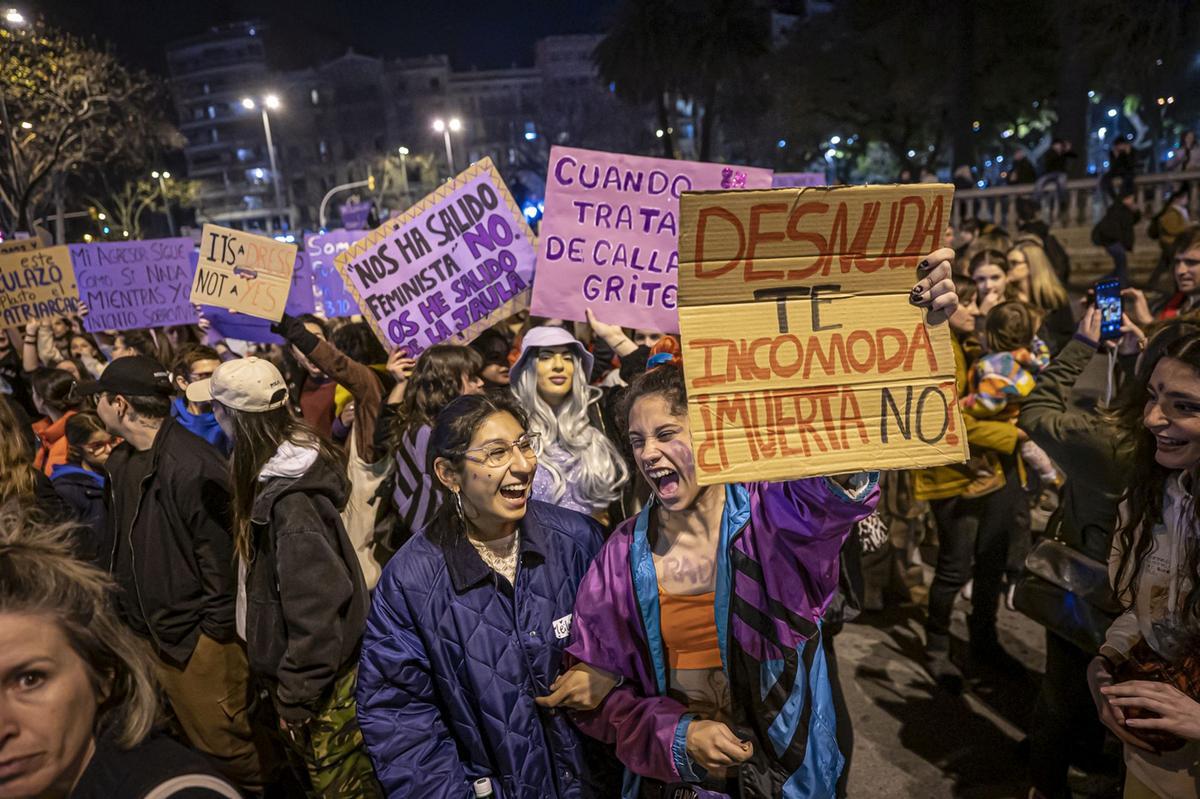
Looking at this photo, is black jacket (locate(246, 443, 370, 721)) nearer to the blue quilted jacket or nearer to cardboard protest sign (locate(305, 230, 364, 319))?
the blue quilted jacket

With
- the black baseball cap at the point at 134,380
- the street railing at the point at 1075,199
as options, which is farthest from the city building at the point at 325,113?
the black baseball cap at the point at 134,380

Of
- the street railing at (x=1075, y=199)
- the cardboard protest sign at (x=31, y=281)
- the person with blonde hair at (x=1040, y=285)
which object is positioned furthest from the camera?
the street railing at (x=1075, y=199)

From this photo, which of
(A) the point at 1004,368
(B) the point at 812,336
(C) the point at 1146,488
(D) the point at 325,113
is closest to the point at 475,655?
(B) the point at 812,336

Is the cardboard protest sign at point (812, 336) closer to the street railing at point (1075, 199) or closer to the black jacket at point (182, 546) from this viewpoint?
the black jacket at point (182, 546)

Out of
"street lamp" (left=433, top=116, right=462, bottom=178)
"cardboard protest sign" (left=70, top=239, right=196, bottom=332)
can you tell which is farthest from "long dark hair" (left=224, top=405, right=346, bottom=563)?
"street lamp" (left=433, top=116, right=462, bottom=178)

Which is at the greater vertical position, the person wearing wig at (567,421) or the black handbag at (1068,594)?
the person wearing wig at (567,421)

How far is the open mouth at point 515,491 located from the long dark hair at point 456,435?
15 cm

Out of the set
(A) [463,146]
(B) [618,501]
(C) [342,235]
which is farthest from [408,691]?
(A) [463,146]

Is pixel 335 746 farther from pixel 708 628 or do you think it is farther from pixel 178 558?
pixel 708 628

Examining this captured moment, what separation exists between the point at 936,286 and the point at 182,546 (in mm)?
3007

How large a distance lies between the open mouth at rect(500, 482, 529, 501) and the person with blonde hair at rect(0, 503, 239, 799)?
1022 millimetres

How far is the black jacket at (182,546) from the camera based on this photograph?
10.1ft

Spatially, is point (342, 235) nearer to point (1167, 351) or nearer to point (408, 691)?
point (408, 691)

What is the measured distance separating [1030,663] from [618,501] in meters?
2.50
